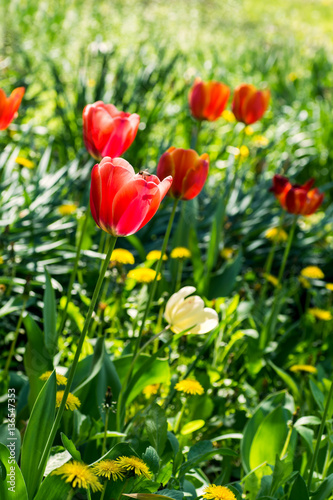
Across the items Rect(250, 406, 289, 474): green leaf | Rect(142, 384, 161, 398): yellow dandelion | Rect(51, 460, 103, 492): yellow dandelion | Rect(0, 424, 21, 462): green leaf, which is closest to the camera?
Rect(51, 460, 103, 492): yellow dandelion

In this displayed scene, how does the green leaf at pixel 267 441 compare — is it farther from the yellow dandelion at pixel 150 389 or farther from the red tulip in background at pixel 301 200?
the red tulip in background at pixel 301 200

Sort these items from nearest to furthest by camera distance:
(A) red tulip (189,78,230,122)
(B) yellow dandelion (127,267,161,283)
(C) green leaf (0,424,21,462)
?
1. (C) green leaf (0,424,21,462)
2. (B) yellow dandelion (127,267,161,283)
3. (A) red tulip (189,78,230,122)

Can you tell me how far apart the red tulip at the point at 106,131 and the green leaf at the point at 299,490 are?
772 mm

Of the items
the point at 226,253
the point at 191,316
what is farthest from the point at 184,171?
the point at 226,253

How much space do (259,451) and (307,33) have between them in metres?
13.2

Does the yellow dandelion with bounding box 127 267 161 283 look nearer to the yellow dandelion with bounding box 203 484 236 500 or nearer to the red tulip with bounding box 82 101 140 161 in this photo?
the red tulip with bounding box 82 101 140 161

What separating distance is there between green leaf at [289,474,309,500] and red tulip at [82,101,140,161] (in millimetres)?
772

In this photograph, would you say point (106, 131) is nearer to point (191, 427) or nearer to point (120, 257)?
point (120, 257)

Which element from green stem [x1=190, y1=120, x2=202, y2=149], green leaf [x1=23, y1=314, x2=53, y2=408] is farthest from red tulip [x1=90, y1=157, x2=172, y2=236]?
green stem [x1=190, y1=120, x2=202, y2=149]

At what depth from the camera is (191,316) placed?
132cm

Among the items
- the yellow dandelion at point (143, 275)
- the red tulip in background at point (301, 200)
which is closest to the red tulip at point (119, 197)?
the yellow dandelion at point (143, 275)

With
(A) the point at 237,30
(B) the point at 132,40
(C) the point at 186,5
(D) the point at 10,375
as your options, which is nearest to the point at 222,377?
(D) the point at 10,375

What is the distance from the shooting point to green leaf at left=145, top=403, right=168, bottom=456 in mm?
1209

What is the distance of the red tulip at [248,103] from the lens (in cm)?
224
